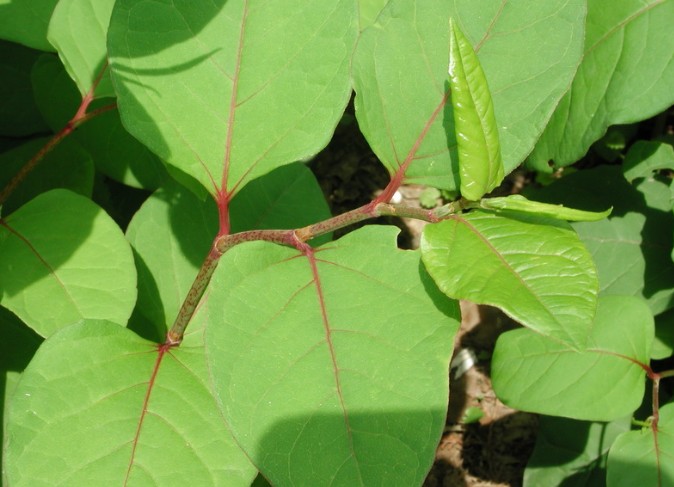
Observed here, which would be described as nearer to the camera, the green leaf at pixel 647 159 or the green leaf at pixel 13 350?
the green leaf at pixel 13 350

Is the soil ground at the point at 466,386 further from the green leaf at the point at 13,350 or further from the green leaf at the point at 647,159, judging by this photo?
the green leaf at the point at 13,350

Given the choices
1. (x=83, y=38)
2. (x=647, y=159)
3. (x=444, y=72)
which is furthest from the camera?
(x=647, y=159)

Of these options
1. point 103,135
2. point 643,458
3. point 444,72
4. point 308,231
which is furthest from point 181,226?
point 643,458

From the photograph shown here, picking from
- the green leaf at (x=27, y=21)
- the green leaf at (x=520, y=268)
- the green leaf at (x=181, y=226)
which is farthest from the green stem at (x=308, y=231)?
the green leaf at (x=27, y=21)

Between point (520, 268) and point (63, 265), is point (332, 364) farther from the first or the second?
point (63, 265)

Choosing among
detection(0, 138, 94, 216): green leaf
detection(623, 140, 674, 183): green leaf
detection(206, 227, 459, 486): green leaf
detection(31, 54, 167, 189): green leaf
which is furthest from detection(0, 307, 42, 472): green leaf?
detection(623, 140, 674, 183): green leaf

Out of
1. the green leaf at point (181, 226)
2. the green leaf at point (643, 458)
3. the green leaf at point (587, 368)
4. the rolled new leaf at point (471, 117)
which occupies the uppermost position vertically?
the rolled new leaf at point (471, 117)

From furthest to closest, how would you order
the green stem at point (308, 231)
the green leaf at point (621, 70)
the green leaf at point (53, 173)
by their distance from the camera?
the green leaf at point (53, 173)
the green leaf at point (621, 70)
the green stem at point (308, 231)

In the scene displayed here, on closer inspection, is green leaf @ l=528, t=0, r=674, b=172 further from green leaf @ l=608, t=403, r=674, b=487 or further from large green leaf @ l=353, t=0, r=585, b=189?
green leaf @ l=608, t=403, r=674, b=487
